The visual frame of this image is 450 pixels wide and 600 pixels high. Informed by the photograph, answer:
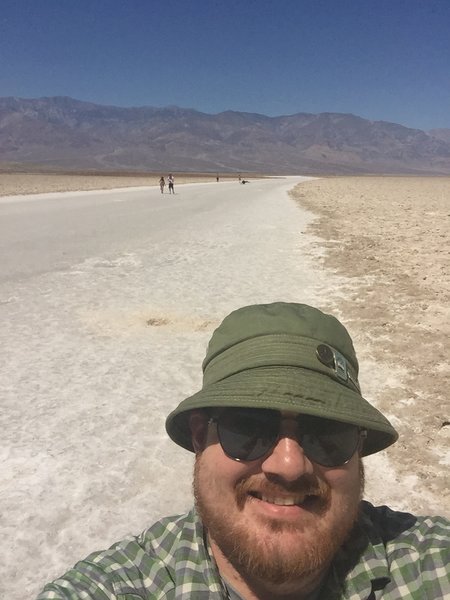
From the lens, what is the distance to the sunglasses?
1474 mm

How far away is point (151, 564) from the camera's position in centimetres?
161

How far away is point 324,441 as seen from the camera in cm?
147

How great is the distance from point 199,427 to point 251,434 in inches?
10.6

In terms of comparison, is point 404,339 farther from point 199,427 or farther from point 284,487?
point 284,487

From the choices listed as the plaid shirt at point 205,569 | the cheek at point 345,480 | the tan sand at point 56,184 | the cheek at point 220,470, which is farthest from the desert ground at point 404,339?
the tan sand at point 56,184

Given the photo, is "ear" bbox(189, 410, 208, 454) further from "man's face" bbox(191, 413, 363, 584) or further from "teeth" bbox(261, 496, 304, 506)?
"teeth" bbox(261, 496, 304, 506)

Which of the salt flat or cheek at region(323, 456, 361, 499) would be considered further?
the salt flat

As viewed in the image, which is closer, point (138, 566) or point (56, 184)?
point (138, 566)

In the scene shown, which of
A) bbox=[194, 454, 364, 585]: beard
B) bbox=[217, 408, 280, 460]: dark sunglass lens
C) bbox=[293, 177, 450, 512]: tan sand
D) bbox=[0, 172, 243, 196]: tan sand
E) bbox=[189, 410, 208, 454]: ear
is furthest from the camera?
bbox=[0, 172, 243, 196]: tan sand

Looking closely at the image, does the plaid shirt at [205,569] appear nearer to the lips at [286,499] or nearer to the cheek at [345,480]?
the cheek at [345,480]

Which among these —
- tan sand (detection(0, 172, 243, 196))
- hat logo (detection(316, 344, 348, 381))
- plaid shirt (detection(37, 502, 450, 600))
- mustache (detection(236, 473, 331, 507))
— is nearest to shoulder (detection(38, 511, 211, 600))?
plaid shirt (detection(37, 502, 450, 600))

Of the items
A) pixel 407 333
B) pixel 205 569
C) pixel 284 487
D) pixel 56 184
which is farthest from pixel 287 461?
pixel 56 184

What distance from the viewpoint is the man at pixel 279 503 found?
4.65 feet

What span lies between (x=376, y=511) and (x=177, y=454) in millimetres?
1851
